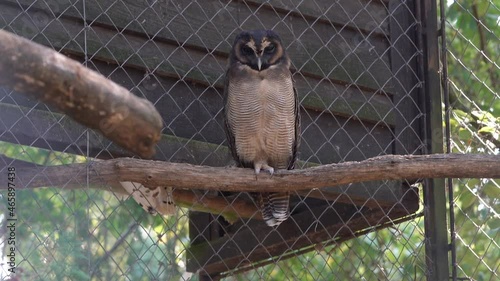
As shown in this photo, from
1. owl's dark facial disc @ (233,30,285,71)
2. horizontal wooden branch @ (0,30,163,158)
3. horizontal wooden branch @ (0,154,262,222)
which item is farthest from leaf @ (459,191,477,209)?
horizontal wooden branch @ (0,30,163,158)

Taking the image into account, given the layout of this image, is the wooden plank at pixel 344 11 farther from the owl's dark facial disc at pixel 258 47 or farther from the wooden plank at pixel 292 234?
the wooden plank at pixel 292 234

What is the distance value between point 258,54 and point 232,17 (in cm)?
22

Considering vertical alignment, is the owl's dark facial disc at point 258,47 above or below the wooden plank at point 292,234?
above

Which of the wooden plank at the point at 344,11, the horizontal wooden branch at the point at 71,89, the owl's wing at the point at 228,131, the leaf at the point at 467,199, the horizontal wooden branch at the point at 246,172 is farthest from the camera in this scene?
the leaf at the point at 467,199

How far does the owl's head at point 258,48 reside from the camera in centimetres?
408

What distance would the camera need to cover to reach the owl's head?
161 inches

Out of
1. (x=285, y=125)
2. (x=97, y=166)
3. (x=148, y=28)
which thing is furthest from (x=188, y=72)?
(x=97, y=166)

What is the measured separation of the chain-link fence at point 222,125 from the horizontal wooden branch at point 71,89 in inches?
90.2

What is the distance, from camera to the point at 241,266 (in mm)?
4656

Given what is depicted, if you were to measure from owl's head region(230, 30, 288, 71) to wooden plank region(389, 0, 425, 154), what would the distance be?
0.65 m

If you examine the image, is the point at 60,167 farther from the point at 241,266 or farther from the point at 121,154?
the point at 241,266

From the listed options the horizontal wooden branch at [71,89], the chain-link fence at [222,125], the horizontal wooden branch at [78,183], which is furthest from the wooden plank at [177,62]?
the horizontal wooden branch at [71,89]

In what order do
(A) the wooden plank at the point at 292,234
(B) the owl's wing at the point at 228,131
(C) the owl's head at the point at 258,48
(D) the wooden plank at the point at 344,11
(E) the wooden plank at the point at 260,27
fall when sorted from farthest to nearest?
(A) the wooden plank at the point at 292,234, (D) the wooden plank at the point at 344,11, (B) the owl's wing at the point at 228,131, (C) the owl's head at the point at 258,48, (E) the wooden plank at the point at 260,27

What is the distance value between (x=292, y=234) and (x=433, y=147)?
2.81ft
